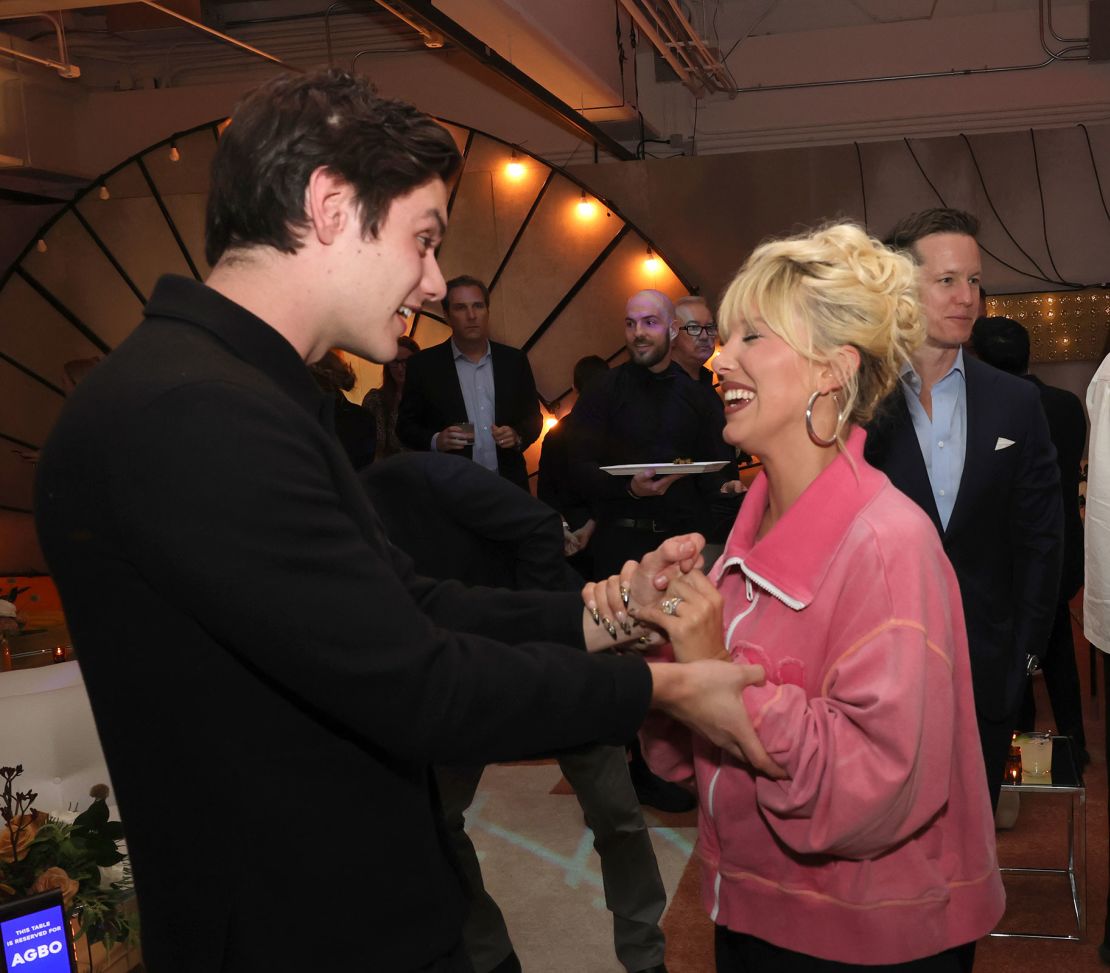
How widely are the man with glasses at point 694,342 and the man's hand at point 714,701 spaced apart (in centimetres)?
423

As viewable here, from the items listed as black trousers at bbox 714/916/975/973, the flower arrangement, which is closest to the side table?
black trousers at bbox 714/916/975/973

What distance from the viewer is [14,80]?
859cm

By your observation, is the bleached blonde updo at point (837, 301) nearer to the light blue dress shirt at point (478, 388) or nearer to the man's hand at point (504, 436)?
the man's hand at point (504, 436)

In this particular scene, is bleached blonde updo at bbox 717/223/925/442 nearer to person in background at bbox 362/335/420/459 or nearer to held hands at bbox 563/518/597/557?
held hands at bbox 563/518/597/557

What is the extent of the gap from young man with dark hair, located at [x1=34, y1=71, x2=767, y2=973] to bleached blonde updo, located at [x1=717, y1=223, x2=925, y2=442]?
0.58m

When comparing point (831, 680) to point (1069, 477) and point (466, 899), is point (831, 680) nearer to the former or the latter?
point (466, 899)

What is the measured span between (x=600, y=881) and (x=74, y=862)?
1926mm

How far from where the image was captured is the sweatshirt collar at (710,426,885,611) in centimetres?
165

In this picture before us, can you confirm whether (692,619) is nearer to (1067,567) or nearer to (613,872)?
A: (613,872)

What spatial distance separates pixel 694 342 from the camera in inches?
230

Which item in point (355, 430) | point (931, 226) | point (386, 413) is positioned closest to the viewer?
point (931, 226)

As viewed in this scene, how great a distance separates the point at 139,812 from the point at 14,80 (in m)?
8.69

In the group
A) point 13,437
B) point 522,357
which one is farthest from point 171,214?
point 522,357

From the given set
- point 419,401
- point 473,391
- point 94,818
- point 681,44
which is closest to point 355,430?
point 419,401
